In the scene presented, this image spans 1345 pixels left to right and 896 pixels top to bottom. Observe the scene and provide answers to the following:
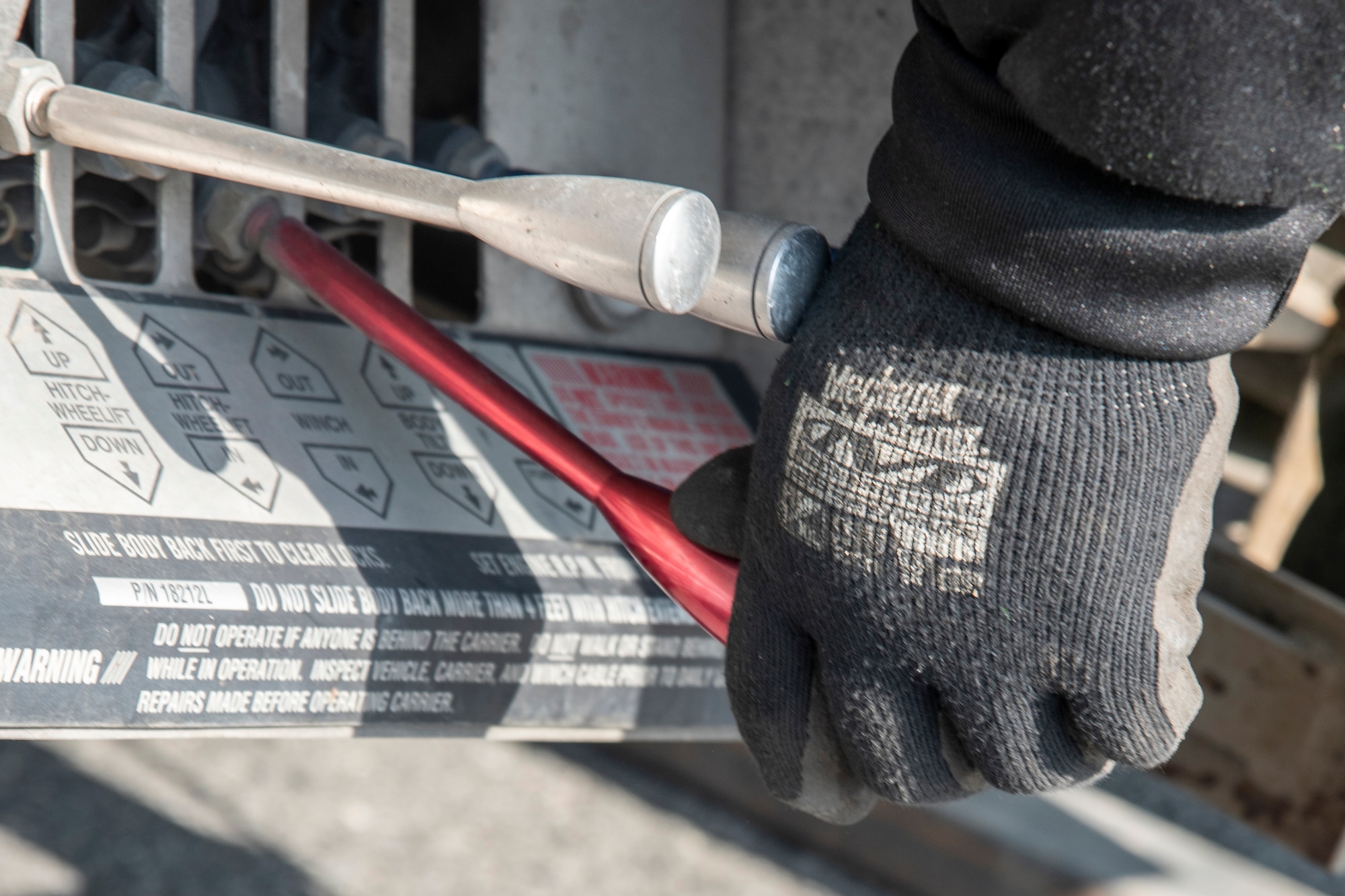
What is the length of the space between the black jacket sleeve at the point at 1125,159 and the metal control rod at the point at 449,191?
0.33 ft

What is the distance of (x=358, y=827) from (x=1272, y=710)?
1.10 metres

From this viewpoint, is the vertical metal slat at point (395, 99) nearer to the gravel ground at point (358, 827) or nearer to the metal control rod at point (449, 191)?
the metal control rod at point (449, 191)

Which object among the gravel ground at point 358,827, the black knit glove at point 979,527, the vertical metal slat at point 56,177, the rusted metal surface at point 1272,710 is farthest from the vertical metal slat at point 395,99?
the gravel ground at point 358,827

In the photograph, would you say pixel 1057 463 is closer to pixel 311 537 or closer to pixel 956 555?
pixel 956 555

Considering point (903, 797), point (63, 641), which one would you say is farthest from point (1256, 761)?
point (63, 641)

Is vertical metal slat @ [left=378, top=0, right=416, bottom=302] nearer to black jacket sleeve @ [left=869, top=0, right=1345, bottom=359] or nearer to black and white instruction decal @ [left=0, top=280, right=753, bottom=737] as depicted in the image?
black and white instruction decal @ [left=0, top=280, right=753, bottom=737]

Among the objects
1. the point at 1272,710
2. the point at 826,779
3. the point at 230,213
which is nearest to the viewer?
the point at 826,779

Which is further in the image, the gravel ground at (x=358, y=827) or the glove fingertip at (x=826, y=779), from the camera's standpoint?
the gravel ground at (x=358, y=827)

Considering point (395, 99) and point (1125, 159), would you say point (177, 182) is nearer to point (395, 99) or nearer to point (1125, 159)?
point (395, 99)

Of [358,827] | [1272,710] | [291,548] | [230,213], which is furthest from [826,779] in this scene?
[358,827]

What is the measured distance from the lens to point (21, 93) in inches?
21.5

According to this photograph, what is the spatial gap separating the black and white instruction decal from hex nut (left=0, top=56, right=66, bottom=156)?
0.07 m

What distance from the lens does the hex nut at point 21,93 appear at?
21.5 inches

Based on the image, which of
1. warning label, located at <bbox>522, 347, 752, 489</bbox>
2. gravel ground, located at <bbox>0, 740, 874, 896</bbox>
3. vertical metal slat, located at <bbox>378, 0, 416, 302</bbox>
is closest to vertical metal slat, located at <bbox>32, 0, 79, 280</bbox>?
vertical metal slat, located at <bbox>378, 0, 416, 302</bbox>
